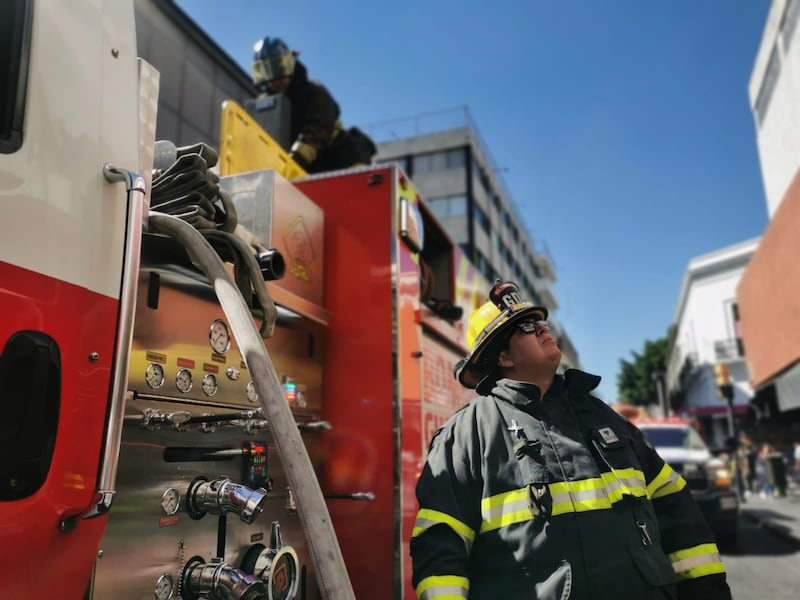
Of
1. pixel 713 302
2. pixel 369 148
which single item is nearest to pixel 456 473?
pixel 369 148

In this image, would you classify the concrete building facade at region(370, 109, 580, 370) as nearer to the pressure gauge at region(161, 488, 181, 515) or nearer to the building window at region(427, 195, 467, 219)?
the building window at region(427, 195, 467, 219)

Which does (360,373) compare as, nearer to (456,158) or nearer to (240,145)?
(240,145)

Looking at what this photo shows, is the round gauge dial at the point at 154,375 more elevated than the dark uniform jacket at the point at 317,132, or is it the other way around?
the dark uniform jacket at the point at 317,132

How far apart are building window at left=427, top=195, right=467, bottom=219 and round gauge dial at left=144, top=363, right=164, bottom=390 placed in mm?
34900

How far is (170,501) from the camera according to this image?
1.88m

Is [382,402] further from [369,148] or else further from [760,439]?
[760,439]

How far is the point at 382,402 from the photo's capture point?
297cm

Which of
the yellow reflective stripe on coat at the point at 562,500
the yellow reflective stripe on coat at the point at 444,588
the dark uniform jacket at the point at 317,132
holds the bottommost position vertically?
the yellow reflective stripe on coat at the point at 444,588

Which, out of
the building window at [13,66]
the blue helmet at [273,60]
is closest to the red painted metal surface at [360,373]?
the blue helmet at [273,60]

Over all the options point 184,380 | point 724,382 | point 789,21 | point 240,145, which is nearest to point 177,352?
point 184,380

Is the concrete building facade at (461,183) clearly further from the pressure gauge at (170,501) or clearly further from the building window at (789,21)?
the pressure gauge at (170,501)

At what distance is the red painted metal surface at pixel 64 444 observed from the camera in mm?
1229

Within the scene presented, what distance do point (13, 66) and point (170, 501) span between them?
124 centimetres

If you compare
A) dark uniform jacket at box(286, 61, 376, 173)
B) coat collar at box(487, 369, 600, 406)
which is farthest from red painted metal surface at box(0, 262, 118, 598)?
dark uniform jacket at box(286, 61, 376, 173)
